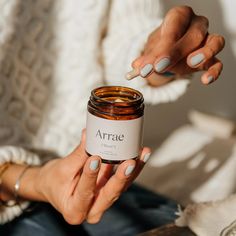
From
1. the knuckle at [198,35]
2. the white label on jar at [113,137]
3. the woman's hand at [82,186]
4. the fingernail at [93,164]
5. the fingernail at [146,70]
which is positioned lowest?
the woman's hand at [82,186]

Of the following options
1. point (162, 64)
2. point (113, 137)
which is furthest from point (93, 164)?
point (162, 64)

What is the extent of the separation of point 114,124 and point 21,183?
0.99ft

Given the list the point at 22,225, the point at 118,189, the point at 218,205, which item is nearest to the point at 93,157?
the point at 118,189

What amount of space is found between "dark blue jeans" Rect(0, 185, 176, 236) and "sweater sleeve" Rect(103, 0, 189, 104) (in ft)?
0.62

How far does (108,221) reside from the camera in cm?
84

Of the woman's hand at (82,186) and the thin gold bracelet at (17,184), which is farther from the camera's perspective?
the thin gold bracelet at (17,184)

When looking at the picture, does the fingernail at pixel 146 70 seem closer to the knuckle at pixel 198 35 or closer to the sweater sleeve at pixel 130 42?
the knuckle at pixel 198 35

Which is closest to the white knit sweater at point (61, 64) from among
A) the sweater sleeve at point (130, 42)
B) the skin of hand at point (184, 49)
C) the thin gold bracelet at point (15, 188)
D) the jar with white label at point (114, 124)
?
the sweater sleeve at point (130, 42)

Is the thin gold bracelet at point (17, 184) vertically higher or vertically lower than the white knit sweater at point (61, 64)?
lower

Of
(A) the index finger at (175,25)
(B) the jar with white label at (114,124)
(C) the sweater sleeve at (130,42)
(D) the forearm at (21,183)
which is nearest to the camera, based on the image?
(B) the jar with white label at (114,124)

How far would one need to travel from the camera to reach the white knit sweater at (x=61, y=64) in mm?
929

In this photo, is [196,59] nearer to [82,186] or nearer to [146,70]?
[146,70]

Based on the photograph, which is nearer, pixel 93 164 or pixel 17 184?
pixel 93 164

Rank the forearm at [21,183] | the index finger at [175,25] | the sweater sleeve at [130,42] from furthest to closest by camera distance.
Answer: the sweater sleeve at [130,42] → the forearm at [21,183] → the index finger at [175,25]
